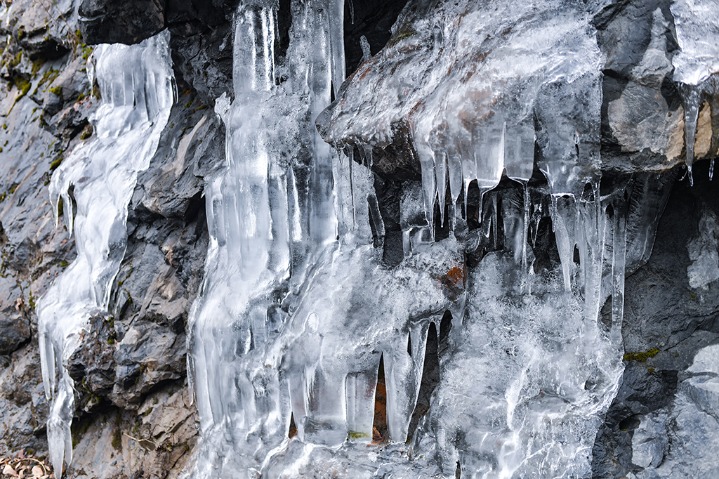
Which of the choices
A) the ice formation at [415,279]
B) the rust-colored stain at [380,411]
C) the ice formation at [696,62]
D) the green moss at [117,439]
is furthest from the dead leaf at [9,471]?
the ice formation at [696,62]

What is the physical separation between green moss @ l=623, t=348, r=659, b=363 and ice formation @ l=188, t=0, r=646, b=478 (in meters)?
0.06

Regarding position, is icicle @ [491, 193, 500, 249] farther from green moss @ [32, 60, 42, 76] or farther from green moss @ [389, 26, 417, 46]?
green moss @ [32, 60, 42, 76]

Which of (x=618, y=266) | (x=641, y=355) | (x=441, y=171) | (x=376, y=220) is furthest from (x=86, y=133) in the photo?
(x=641, y=355)

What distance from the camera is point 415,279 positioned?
388 centimetres

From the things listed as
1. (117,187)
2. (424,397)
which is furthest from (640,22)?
(117,187)

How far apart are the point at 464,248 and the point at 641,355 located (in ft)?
3.26

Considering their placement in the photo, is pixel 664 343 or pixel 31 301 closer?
pixel 664 343

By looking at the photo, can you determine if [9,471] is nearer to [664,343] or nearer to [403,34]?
[403,34]

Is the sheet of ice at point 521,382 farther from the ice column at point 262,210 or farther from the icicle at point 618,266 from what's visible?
the ice column at point 262,210

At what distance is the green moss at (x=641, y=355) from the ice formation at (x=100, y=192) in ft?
11.8

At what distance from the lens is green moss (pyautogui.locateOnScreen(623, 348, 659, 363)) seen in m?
3.33

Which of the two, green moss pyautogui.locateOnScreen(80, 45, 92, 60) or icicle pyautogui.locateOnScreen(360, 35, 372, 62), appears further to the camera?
green moss pyautogui.locateOnScreen(80, 45, 92, 60)

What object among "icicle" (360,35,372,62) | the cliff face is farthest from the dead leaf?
"icicle" (360,35,372,62)

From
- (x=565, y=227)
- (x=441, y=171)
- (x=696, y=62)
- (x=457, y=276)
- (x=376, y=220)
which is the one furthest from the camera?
(x=376, y=220)
